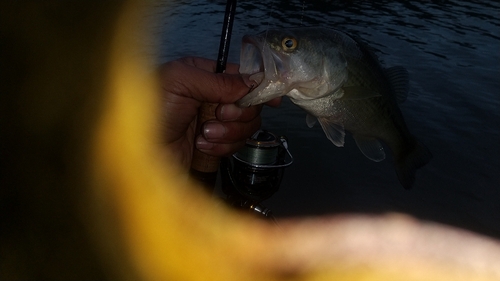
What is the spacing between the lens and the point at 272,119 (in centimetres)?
760

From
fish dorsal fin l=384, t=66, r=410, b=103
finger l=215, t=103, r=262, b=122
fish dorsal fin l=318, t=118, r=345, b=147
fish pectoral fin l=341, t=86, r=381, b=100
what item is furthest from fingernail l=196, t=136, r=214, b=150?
fish dorsal fin l=384, t=66, r=410, b=103

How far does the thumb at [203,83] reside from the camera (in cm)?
260

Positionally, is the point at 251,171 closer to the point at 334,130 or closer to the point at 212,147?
the point at 212,147

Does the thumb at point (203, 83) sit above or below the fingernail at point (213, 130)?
above

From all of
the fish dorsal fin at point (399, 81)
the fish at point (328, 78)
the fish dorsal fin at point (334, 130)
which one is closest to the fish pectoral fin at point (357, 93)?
the fish at point (328, 78)

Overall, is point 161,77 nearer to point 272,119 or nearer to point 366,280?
point 366,280

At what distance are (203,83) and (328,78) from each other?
2.56ft

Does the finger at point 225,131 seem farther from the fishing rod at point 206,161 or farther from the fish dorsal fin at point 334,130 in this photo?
the fish dorsal fin at point 334,130

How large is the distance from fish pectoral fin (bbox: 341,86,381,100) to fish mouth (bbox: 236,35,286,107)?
450mm

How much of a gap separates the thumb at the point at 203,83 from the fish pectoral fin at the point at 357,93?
59cm

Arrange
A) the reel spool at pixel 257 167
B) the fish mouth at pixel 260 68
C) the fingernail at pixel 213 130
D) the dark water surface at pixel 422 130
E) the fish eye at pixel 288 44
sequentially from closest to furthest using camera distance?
the fish mouth at pixel 260 68 → the fish eye at pixel 288 44 → the fingernail at pixel 213 130 → the reel spool at pixel 257 167 → the dark water surface at pixel 422 130

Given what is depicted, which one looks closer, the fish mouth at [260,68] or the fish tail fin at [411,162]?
the fish mouth at [260,68]

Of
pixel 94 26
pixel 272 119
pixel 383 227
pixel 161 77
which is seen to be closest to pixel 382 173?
pixel 383 227

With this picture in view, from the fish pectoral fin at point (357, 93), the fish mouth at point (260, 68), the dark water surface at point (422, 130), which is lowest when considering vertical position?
the dark water surface at point (422, 130)
